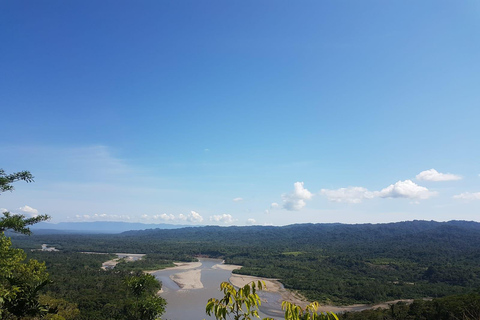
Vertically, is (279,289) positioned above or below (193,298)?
below

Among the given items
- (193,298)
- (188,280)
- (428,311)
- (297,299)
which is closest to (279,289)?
(297,299)

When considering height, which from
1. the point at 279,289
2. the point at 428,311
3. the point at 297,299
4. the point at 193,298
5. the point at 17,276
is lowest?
the point at 279,289

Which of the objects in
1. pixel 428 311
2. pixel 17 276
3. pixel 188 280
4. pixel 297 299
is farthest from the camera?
pixel 188 280

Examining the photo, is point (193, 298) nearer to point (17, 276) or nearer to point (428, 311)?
point (428, 311)

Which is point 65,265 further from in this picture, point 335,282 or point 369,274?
point 369,274

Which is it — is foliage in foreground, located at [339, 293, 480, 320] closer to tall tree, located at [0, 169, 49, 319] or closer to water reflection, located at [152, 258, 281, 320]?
water reflection, located at [152, 258, 281, 320]

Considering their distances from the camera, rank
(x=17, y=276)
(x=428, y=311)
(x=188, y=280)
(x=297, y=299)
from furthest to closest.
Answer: (x=188, y=280) < (x=297, y=299) < (x=428, y=311) < (x=17, y=276)

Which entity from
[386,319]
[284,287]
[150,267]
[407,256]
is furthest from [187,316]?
[407,256]

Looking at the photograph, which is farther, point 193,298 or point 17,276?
point 193,298
